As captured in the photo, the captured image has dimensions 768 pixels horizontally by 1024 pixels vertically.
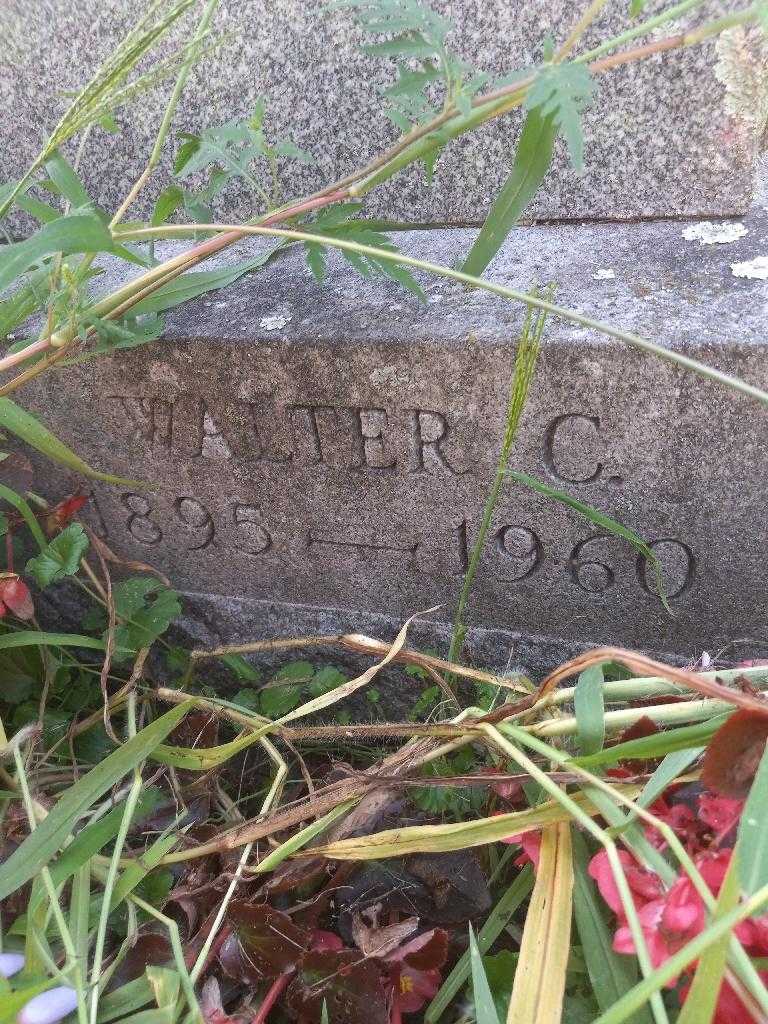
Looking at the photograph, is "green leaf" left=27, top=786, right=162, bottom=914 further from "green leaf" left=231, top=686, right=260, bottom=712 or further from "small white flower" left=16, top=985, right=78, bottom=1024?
"green leaf" left=231, top=686, right=260, bottom=712

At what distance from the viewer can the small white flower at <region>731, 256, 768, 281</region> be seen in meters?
1.11

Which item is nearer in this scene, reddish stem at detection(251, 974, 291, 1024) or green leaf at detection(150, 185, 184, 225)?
reddish stem at detection(251, 974, 291, 1024)

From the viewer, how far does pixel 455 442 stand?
1.21 m

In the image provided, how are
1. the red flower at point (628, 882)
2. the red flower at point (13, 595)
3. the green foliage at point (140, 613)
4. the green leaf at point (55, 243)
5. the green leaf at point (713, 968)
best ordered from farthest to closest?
the green foliage at point (140, 613), the red flower at point (13, 595), the green leaf at point (55, 243), the red flower at point (628, 882), the green leaf at point (713, 968)

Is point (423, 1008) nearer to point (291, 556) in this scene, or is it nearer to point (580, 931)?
point (580, 931)

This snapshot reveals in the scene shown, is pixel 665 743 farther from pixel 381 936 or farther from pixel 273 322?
→ pixel 273 322

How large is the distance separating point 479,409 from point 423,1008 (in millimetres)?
752

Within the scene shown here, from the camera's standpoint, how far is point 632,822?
673 millimetres

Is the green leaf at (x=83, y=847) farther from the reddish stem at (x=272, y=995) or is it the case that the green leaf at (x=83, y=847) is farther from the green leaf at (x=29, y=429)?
the green leaf at (x=29, y=429)

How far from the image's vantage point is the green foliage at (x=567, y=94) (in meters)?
0.69

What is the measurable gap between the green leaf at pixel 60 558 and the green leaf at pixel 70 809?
0.36 m

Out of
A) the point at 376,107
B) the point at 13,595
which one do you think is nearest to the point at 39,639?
the point at 13,595

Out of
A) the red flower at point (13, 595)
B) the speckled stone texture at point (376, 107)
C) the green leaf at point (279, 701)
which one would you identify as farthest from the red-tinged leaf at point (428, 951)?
the speckled stone texture at point (376, 107)

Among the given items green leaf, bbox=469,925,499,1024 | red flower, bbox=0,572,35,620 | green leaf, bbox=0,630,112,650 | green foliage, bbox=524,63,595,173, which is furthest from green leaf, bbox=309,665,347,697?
green foliage, bbox=524,63,595,173
